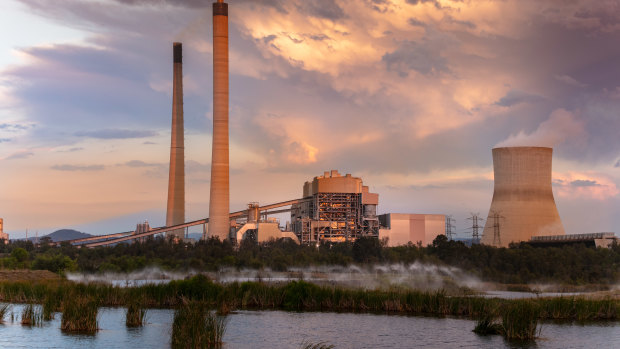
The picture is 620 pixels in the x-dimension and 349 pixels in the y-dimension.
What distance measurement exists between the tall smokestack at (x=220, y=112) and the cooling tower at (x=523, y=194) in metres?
37.5

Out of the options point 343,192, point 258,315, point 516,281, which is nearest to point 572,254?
point 516,281

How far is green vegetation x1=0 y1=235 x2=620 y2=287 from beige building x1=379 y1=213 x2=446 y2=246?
11.5m

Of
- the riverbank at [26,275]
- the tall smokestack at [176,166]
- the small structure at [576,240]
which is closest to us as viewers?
the riverbank at [26,275]

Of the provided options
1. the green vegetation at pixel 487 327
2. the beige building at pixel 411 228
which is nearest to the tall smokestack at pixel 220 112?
the beige building at pixel 411 228

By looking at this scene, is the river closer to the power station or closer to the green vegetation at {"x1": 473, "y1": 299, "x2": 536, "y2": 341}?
the green vegetation at {"x1": 473, "y1": 299, "x2": 536, "y2": 341}

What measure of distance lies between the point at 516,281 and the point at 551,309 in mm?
34890

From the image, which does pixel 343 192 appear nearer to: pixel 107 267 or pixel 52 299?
pixel 107 267

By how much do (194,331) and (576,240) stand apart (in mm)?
74006

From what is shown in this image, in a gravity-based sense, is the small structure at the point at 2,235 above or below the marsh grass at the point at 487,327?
above

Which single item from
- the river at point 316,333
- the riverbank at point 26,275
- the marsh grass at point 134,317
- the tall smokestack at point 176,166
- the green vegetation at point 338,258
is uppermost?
the tall smokestack at point 176,166

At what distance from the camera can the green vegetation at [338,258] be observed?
73.1m

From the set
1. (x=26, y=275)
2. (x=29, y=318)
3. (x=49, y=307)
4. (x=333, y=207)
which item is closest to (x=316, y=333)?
(x=49, y=307)

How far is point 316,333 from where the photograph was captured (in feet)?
112

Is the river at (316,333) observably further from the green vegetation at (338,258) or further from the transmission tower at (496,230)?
the transmission tower at (496,230)
